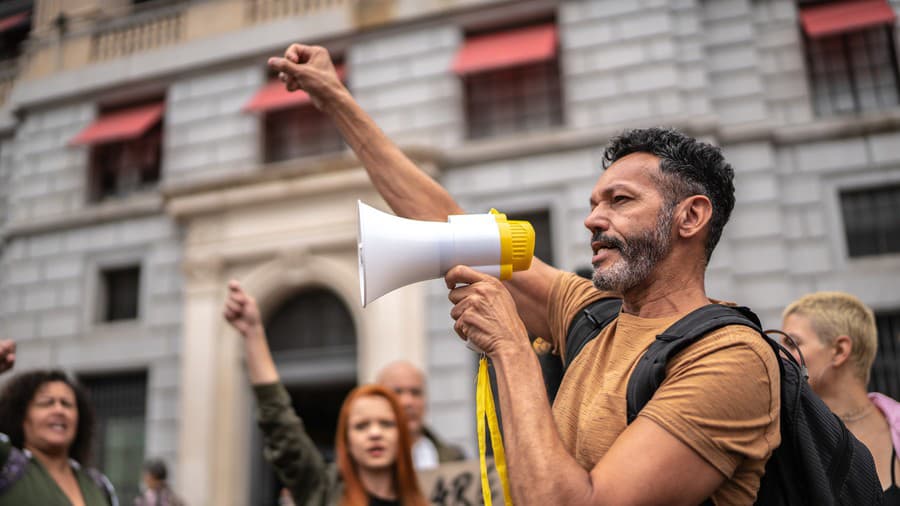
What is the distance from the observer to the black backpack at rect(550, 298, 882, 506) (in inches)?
70.9

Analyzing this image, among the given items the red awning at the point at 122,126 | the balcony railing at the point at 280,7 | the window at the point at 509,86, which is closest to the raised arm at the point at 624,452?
the window at the point at 509,86

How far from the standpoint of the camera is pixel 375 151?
111 inches

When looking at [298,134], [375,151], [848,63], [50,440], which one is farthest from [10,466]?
[848,63]

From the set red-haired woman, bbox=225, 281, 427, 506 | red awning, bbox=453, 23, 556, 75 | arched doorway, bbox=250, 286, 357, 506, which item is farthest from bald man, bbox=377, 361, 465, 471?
red awning, bbox=453, 23, 556, 75

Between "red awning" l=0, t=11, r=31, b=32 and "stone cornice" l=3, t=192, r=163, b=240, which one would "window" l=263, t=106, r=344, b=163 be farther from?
"red awning" l=0, t=11, r=31, b=32

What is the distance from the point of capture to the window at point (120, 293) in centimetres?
1334

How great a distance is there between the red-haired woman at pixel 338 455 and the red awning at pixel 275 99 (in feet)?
27.7

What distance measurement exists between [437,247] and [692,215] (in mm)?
704

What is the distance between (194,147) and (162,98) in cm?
153

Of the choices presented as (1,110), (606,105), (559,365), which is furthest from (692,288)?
(1,110)

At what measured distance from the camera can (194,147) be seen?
1291cm

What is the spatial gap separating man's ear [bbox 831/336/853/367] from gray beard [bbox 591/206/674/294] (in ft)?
5.64

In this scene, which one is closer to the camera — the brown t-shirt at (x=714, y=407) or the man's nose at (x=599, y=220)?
the brown t-shirt at (x=714, y=407)

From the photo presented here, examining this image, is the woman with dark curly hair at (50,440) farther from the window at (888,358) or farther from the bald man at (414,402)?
the window at (888,358)
